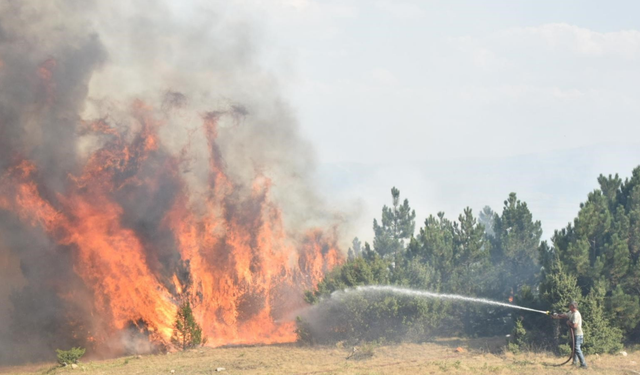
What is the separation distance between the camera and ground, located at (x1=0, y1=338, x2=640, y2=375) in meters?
24.9

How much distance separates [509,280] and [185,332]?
22473 millimetres

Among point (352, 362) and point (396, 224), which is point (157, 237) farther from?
point (396, 224)

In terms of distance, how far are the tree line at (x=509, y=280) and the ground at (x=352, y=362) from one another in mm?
1481

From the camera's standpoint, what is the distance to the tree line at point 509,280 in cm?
2986

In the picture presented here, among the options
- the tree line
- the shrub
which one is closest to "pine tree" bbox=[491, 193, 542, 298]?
the tree line

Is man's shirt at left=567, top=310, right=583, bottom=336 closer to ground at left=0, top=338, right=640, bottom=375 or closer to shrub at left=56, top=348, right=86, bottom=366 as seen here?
ground at left=0, top=338, right=640, bottom=375

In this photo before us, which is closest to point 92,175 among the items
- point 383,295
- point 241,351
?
point 241,351

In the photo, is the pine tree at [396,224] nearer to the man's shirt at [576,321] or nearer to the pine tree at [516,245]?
the pine tree at [516,245]

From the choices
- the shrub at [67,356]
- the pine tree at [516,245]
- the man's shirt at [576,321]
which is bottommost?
the shrub at [67,356]

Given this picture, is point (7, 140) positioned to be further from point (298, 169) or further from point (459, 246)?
Result: point (459, 246)

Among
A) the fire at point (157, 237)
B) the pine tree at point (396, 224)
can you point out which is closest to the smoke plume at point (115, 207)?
the fire at point (157, 237)

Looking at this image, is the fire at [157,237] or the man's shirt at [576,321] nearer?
the man's shirt at [576,321]

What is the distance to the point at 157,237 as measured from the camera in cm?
3875

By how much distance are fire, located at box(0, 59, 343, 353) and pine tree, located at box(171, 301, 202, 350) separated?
0.86 metres
